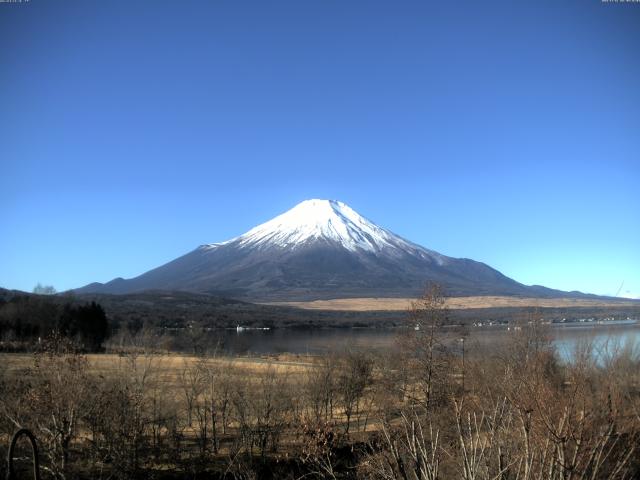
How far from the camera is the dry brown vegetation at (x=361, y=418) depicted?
5605 mm

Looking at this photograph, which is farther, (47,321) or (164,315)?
(164,315)

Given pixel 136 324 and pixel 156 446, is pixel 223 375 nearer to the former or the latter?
pixel 156 446

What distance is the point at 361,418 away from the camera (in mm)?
26219

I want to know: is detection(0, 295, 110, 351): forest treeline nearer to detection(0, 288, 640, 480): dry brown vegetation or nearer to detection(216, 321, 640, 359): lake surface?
detection(216, 321, 640, 359): lake surface

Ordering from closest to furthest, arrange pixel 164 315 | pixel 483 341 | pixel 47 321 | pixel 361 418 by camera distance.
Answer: pixel 361 418
pixel 483 341
pixel 47 321
pixel 164 315

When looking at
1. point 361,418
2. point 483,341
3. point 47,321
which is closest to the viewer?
point 361,418

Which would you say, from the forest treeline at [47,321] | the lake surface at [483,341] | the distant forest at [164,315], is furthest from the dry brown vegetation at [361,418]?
the forest treeline at [47,321]

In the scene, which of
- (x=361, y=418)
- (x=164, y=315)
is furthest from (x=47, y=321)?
(x=164, y=315)

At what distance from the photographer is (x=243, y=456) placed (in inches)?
681

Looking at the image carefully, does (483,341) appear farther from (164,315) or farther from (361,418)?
(164,315)

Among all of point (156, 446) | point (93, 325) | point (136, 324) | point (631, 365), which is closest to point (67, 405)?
point (156, 446)

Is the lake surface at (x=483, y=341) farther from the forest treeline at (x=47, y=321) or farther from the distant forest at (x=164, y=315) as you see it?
the forest treeline at (x=47, y=321)

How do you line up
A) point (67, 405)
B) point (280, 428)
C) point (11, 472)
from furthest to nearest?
point (280, 428), point (67, 405), point (11, 472)

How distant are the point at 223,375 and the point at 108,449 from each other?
7.53m
